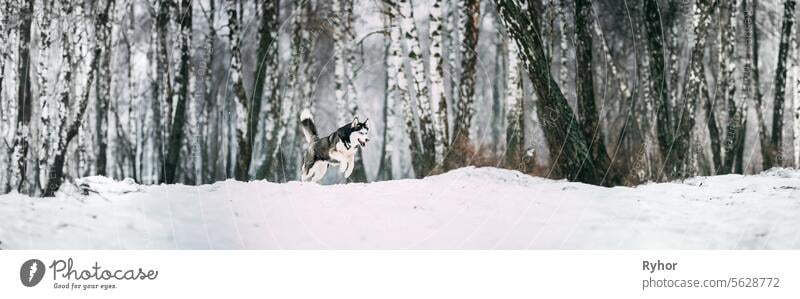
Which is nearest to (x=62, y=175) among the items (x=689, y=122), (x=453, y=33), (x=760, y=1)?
(x=453, y=33)

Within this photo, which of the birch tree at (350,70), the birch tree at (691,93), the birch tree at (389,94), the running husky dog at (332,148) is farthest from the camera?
the birch tree at (350,70)

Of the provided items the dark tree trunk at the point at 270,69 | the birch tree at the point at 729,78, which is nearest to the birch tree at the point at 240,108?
the dark tree trunk at the point at 270,69

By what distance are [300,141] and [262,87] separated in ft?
8.23

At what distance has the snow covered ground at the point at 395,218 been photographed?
751 cm

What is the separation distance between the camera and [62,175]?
34.2ft

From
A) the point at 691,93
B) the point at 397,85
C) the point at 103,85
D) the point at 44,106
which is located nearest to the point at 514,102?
the point at 397,85

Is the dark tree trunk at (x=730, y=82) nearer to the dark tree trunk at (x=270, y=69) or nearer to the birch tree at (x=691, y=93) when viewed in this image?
the birch tree at (x=691, y=93)
